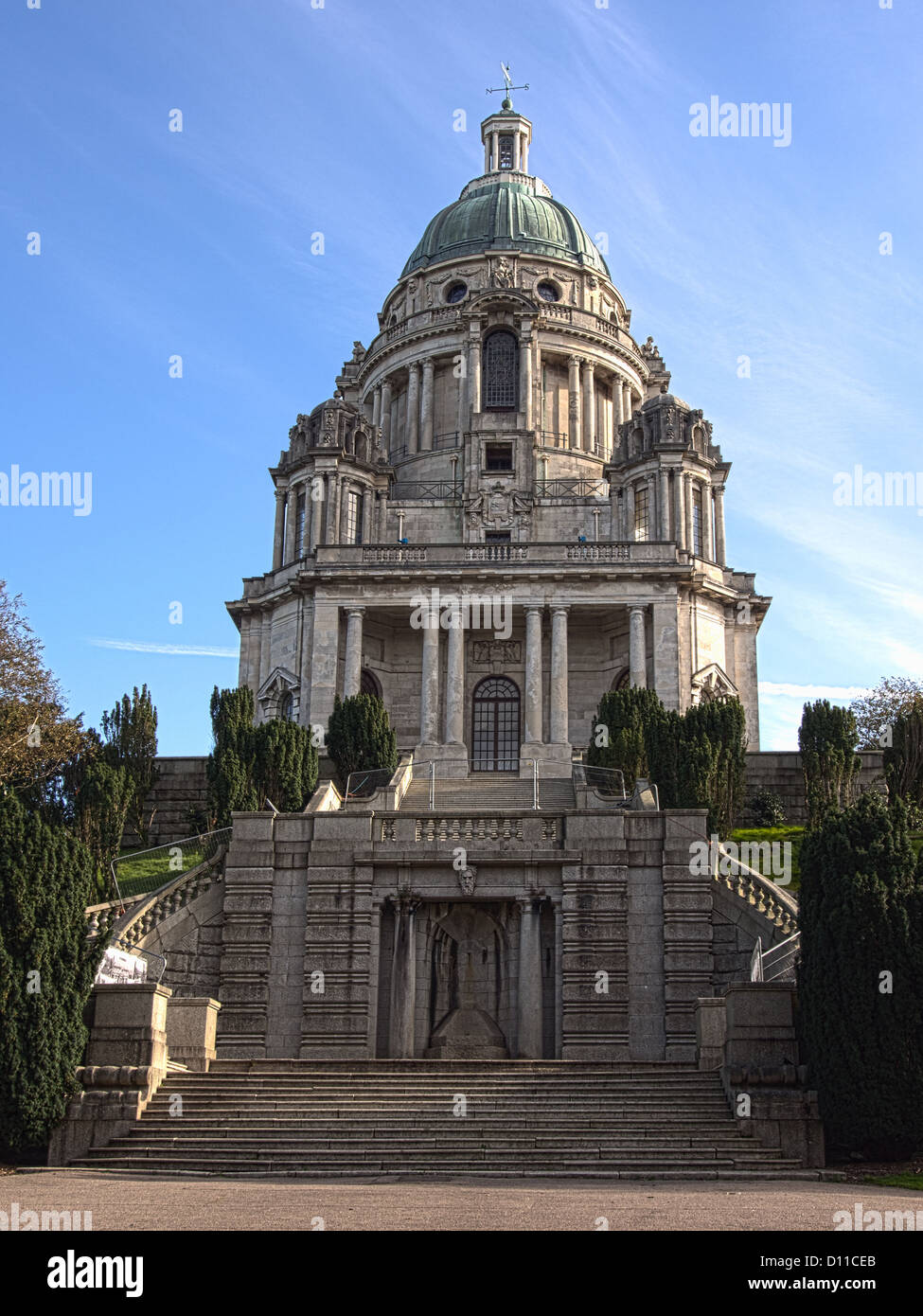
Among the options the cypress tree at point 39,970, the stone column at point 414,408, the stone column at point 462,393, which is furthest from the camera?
the stone column at point 414,408

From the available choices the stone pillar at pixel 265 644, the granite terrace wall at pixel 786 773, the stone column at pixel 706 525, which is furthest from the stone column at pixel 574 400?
the granite terrace wall at pixel 786 773

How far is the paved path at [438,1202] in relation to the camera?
15.0 meters

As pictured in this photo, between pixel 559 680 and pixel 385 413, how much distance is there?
79.9 ft

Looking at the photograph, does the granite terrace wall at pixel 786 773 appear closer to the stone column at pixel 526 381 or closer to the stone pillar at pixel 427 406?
the stone column at pixel 526 381

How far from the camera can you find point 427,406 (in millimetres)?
66875

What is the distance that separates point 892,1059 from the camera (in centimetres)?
2138

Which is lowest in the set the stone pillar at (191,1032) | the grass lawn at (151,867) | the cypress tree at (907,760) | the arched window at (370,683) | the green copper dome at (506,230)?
the stone pillar at (191,1032)

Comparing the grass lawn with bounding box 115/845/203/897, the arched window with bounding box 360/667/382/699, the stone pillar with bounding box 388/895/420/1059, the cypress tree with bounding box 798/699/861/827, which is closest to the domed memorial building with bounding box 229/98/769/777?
the arched window with bounding box 360/667/382/699

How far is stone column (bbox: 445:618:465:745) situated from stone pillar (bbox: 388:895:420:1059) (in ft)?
61.2

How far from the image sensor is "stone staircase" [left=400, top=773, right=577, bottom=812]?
127 feet

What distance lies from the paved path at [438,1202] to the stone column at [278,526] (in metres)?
39.4

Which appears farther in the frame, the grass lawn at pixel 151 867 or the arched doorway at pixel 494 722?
the arched doorway at pixel 494 722

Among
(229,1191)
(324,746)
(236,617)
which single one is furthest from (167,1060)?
(236,617)
